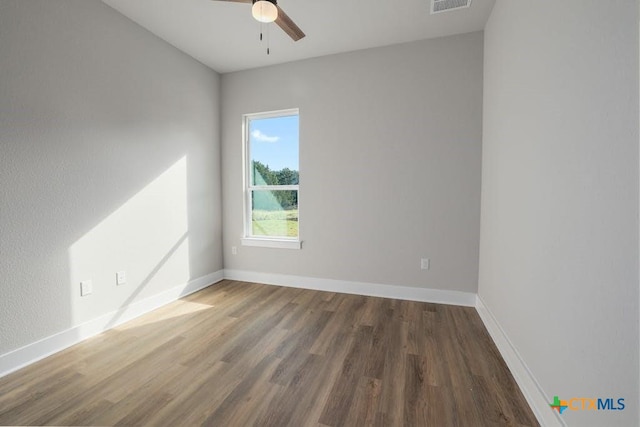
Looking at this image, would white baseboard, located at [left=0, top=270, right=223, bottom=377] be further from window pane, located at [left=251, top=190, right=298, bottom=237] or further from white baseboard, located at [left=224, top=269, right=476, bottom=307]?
window pane, located at [left=251, top=190, right=298, bottom=237]

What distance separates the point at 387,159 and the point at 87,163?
287 cm

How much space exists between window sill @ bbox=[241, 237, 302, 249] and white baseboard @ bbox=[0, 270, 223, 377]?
0.79 meters

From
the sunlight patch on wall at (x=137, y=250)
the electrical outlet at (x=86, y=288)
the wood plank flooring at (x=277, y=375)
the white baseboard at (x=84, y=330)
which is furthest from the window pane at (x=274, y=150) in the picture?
the electrical outlet at (x=86, y=288)

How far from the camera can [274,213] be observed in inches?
144

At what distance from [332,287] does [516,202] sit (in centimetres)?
216

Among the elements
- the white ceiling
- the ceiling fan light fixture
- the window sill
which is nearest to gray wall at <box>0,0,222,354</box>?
the white ceiling

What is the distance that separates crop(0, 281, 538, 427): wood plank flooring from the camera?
1.41 metres

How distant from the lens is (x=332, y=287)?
130 inches

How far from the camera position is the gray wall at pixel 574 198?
88 cm

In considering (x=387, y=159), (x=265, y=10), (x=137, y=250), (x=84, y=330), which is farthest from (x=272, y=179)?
(x=84, y=330)

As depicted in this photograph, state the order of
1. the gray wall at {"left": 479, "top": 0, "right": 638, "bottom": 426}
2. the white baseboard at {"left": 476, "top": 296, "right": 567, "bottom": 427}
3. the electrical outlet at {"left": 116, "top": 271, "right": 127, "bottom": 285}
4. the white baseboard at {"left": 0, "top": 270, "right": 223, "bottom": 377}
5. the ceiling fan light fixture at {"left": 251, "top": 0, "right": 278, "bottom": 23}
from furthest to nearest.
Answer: the electrical outlet at {"left": 116, "top": 271, "right": 127, "bottom": 285} → the white baseboard at {"left": 0, "top": 270, "right": 223, "bottom": 377} → the ceiling fan light fixture at {"left": 251, "top": 0, "right": 278, "bottom": 23} → the white baseboard at {"left": 476, "top": 296, "right": 567, "bottom": 427} → the gray wall at {"left": 479, "top": 0, "right": 638, "bottom": 426}

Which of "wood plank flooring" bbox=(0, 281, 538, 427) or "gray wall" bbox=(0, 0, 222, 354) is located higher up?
"gray wall" bbox=(0, 0, 222, 354)

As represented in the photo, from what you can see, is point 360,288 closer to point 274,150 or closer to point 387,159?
point 387,159

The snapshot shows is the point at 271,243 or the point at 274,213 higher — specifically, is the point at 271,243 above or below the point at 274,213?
Result: below
